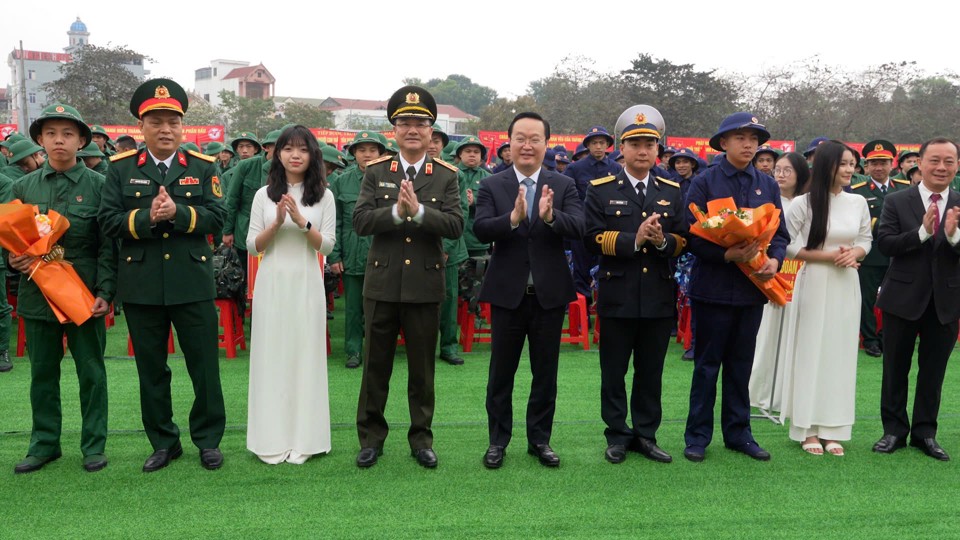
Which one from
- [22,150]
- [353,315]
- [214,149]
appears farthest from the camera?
[214,149]

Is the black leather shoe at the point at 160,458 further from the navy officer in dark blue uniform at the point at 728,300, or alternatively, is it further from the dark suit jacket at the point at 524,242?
the navy officer in dark blue uniform at the point at 728,300

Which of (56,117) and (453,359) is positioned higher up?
(56,117)

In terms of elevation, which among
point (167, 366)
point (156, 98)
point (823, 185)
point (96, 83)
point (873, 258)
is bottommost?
point (167, 366)

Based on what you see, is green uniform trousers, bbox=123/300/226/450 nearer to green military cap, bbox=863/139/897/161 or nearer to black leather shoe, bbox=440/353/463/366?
black leather shoe, bbox=440/353/463/366

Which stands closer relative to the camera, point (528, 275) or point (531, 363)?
point (528, 275)

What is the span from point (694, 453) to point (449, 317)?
2960 mm

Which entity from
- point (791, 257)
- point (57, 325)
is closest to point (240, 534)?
point (57, 325)

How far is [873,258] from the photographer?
24.6ft

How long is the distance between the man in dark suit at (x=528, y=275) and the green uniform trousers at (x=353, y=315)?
2.70 metres

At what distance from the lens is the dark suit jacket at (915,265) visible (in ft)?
14.7

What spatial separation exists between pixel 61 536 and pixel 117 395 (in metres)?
2.50

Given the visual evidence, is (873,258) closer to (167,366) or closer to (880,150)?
(880,150)

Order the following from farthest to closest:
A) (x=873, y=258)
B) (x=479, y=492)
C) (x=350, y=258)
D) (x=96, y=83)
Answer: (x=96, y=83)
(x=873, y=258)
(x=350, y=258)
(x=479, y=492)

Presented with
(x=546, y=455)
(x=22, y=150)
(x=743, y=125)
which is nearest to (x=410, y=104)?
(x=743, y=125)
